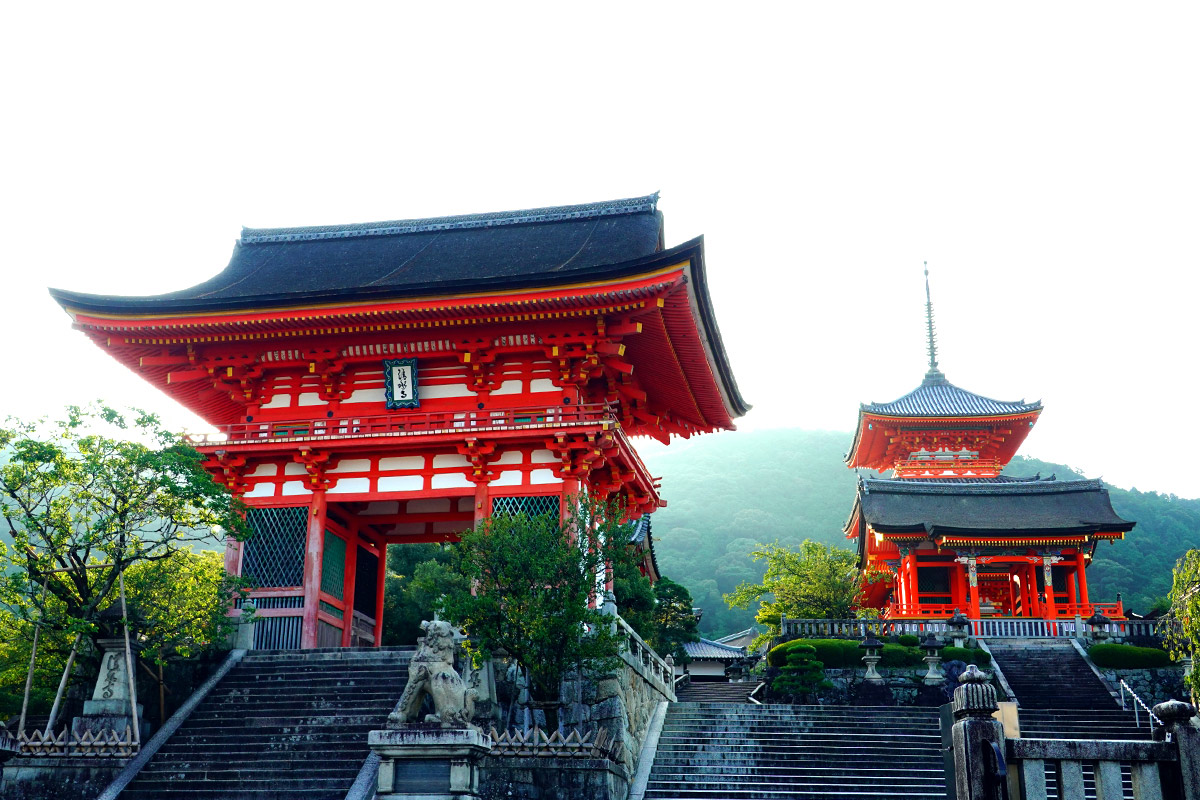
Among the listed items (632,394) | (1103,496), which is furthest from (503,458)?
(1103,496)

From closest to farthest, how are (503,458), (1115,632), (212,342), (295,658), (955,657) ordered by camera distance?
(295,658)
(503,458)
(212,342)
(955,657)
(1115,632)

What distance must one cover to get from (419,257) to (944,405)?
100ft

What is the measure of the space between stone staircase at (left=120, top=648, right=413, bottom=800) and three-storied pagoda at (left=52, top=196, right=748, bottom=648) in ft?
8.71

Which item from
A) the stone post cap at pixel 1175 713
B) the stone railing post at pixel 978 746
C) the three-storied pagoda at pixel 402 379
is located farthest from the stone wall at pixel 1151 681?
the stone railing post at pixel 978 746

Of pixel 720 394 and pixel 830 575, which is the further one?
pixel 830 575

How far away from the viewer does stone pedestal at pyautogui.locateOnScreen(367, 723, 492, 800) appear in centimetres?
1288

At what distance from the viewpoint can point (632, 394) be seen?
81.9 feet

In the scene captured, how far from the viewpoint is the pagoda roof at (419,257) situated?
68.7 feet

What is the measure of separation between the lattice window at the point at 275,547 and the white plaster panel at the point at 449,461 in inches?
116

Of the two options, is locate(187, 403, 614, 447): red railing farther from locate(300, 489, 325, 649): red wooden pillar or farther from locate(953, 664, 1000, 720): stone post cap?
locate(953, 664, 1000, 720): stone post cap

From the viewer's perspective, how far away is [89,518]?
55.5 ft

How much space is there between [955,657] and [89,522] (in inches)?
860

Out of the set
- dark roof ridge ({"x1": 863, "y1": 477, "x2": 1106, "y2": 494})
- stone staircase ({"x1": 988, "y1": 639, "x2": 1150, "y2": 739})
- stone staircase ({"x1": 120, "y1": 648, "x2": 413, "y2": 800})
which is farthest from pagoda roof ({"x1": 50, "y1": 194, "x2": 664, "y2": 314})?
dark roof ridge ({"x1": 863, "y1": 477, "x2": 1106, "y2": 494})

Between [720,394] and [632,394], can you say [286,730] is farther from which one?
[720,394]
